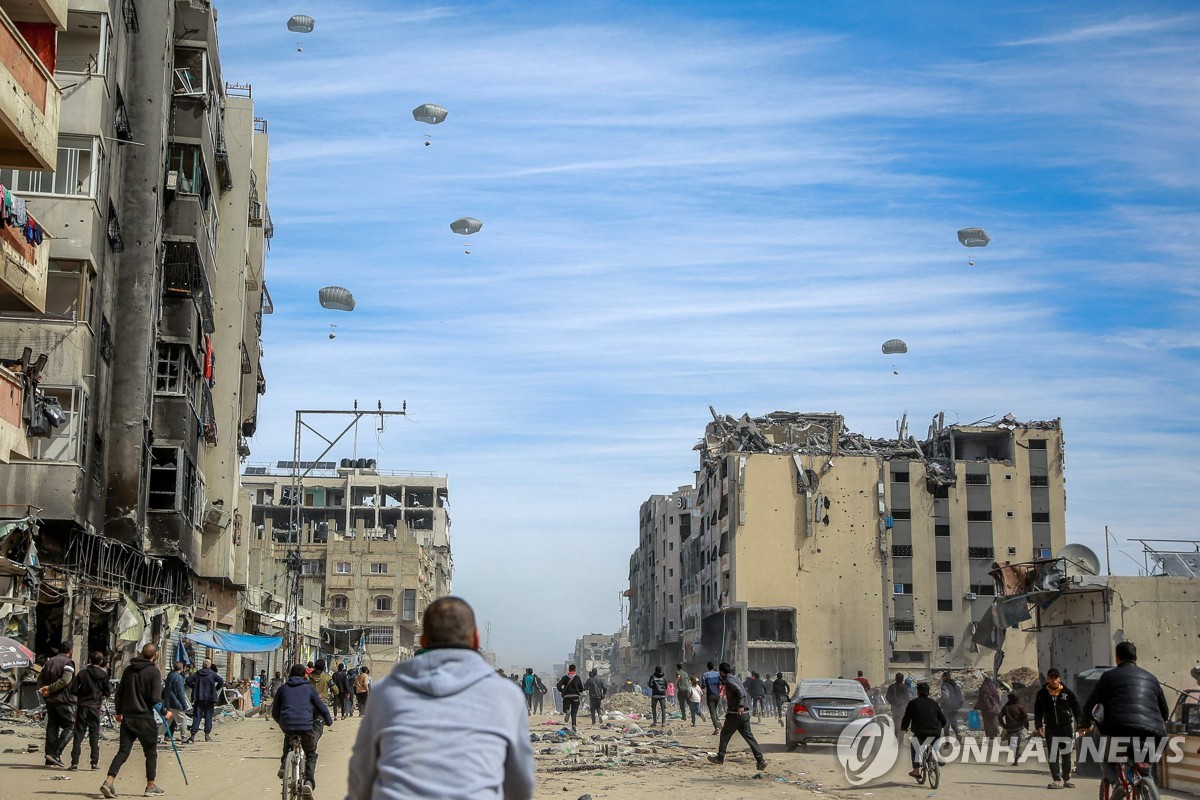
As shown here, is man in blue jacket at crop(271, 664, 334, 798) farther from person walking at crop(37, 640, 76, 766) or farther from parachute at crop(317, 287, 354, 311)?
parachute at crop(317, 287, 354, 311)

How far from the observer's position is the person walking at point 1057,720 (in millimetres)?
18875

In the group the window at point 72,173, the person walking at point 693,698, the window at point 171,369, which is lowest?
the person walking at point 693,698

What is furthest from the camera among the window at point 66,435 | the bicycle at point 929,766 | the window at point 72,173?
the window at point 72,173

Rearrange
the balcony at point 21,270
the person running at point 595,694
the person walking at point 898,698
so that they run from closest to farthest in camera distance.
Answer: the balcony at point 21,270 < the person walking at point 898,698 < the person running at point 595,694

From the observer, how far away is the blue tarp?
3782cm

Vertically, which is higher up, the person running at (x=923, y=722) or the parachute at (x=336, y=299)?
the parachute at (x=336, y=299)

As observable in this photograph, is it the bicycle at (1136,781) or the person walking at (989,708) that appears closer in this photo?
the bicycle at (1136,781)

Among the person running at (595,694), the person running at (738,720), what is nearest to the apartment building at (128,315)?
the person running at (738,720)

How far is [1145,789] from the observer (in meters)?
11.0

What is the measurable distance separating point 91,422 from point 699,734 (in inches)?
679

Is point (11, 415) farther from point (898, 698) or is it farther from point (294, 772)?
point (898, 698)

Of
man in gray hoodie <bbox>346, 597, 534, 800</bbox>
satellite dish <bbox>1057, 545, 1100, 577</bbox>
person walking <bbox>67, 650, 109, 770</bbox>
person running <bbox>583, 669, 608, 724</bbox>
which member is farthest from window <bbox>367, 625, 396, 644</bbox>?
man in gray hoodie <bbox>346, 597, 534, 800</bbox>

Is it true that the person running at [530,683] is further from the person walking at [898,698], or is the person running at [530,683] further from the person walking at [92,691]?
the person walking at [92,691]

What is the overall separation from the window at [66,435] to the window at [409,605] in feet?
246
